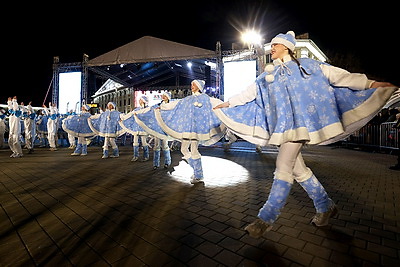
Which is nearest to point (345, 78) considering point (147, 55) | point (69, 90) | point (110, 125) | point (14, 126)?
point (110, 125)

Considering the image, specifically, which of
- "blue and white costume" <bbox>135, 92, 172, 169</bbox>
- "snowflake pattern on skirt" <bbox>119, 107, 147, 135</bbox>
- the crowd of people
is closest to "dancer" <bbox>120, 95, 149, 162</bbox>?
"snowflake pattern on skirt" <bbox>119, 107, 147, 135</bbox>

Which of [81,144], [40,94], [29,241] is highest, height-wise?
[40,94]

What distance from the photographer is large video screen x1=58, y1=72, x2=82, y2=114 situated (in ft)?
52.1

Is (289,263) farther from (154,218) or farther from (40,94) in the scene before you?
(40,94)

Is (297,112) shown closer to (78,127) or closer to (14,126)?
(78,127)

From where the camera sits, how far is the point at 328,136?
86.9 inches

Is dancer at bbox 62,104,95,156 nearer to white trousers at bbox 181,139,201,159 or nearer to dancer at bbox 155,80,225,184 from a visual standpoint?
dancer at bbox 155,80,225,184

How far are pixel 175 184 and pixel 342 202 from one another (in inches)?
116

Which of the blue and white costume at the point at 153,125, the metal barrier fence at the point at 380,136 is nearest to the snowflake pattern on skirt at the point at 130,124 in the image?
the blue and white costume at the point at 153,125

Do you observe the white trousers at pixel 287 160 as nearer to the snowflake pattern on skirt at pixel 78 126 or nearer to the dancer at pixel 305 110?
the dancer at pixel 305 110

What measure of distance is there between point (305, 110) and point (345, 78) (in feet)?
1.66

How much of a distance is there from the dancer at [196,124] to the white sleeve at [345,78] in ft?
8.13

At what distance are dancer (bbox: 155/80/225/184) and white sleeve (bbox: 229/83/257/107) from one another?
68.1 inches

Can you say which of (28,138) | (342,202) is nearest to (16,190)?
(342,202)
